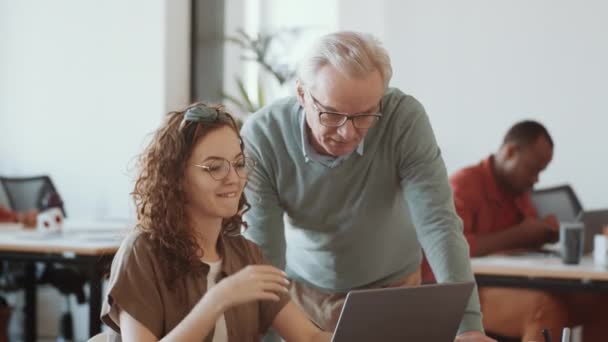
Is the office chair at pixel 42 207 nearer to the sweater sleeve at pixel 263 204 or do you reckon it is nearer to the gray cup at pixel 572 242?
the gray cup at pixel 572 242

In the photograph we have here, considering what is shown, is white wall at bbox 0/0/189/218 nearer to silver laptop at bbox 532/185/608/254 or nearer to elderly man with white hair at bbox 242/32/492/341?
silver laptop at bbox 532/185/608/254

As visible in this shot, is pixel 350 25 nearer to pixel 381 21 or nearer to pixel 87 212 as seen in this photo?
pixel 381 21

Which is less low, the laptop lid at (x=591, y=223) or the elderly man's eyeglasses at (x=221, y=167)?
the elderly man's eyeglasses at (x=221, y=167)

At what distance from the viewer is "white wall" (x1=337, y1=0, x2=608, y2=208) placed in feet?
18.5

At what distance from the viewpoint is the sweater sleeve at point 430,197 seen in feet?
6.92

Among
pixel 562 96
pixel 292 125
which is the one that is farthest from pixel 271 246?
pixel 562 96

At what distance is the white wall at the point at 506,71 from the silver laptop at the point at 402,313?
416cm

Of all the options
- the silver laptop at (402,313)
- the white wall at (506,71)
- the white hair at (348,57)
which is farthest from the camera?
the white wall at (506,71)

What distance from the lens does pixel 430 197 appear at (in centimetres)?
218

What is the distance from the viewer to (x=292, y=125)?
228 cm

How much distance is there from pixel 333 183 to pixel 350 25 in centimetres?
402

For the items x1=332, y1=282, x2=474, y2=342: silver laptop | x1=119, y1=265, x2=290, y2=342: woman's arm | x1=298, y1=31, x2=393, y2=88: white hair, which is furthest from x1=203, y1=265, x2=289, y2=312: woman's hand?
x1=298, y1=31, x2=393, y2=88: white hair

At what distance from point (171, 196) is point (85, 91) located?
4376 mm

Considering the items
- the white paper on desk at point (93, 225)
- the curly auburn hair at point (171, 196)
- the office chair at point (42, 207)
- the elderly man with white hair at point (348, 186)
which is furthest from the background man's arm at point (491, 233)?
the office chair at point (42, 207)
